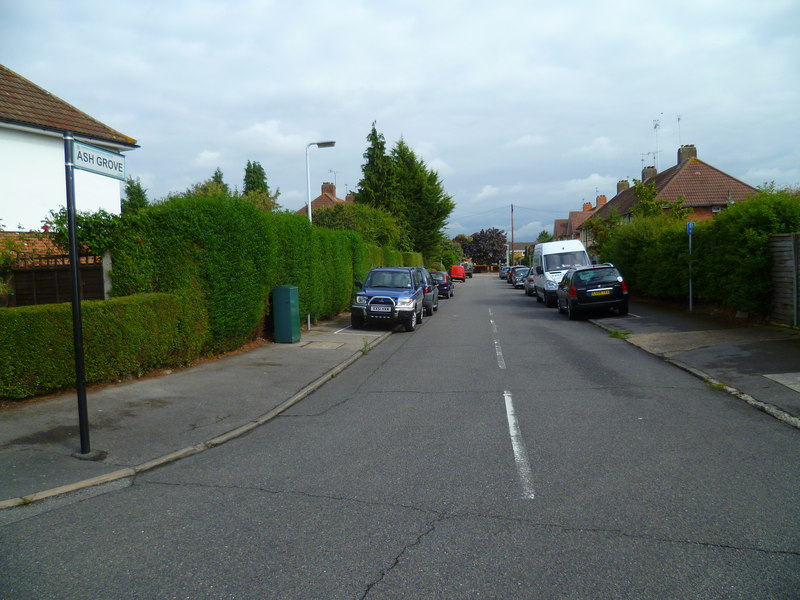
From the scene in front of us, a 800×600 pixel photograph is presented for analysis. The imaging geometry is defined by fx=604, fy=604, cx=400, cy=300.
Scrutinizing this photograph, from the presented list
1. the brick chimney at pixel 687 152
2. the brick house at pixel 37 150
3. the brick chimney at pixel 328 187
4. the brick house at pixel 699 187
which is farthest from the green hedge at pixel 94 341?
the brick chimney at pixel 328 187

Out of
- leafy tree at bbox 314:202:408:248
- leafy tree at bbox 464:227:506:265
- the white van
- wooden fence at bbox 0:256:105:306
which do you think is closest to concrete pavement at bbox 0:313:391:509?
wooden fence at bbox 0:256:105:306

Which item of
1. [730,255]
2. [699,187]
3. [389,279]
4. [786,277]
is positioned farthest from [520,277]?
[786,277]

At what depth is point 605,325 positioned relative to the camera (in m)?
17.3

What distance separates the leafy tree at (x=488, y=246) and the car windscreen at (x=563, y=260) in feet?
291

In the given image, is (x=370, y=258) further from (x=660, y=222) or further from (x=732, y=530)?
(x=732, y=530)

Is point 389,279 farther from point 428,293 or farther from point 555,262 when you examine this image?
point 555,262

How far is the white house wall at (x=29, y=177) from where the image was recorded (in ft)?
54.9

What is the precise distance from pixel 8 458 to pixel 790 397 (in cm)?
880

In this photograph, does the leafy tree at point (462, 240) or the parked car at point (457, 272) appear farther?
the leafy tree at point (462, 240)

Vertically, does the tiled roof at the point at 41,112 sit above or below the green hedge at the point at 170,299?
above

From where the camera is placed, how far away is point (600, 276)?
19.2 m

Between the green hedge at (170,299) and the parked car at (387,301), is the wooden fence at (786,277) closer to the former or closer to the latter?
the parked car at (387,301)

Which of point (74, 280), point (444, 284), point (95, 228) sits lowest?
point (444, 284)

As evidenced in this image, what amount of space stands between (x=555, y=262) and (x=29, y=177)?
1973cm
